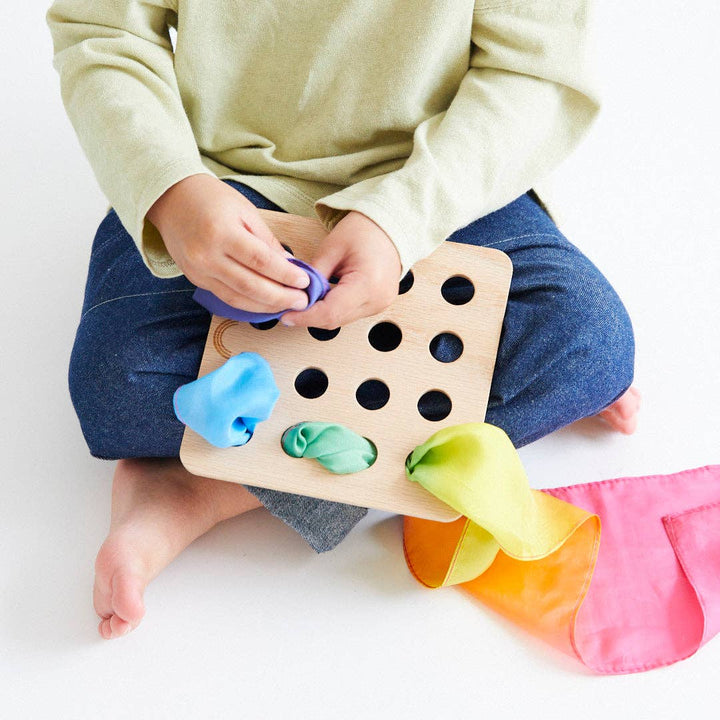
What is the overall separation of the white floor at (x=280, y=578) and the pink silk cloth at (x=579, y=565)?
20 millimetres

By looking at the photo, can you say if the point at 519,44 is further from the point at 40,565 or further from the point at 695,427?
the point at 40,565

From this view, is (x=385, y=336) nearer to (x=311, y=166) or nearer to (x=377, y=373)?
(x=377, y=373)

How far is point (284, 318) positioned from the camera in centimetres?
68

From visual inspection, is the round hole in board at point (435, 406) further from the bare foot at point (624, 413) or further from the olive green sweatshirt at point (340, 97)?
the bare foot at point (624, 413)

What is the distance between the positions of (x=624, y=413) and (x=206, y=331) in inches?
16.8

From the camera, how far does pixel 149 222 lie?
27.9 inches

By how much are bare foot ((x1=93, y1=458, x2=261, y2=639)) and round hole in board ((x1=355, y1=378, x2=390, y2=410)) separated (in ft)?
0.47

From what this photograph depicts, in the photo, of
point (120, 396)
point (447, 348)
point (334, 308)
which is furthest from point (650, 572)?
point (120, 396)

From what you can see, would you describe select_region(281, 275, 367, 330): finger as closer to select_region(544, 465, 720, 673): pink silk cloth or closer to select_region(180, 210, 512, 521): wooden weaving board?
select_region(180, 210, 512, 521): wooden weaving board

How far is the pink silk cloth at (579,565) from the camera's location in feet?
2.32

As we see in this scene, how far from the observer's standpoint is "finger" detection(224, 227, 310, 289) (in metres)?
0.64

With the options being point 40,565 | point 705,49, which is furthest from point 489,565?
point 705,49

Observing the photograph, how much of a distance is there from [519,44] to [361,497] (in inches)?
16.0

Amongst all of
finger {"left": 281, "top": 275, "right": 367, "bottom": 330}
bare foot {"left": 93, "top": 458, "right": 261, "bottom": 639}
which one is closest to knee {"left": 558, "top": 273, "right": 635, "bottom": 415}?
finger {"left": 281, "top": 275, "right": 367, "bottom": 330}
